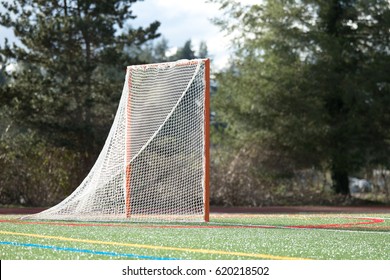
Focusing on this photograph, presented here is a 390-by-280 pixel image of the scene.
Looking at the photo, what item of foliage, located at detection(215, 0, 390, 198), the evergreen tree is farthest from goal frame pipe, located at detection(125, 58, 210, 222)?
foliage, located at detection(215, 0, 390, 198)

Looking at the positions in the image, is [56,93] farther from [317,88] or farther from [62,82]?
[317,88]

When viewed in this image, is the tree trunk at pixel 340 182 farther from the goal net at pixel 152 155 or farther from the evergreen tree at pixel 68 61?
the goal net at pixel 152 155

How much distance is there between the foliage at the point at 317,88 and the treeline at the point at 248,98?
0.12 feet

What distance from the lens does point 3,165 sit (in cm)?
2036

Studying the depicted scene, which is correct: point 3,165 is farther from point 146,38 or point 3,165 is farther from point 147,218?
point 147,218

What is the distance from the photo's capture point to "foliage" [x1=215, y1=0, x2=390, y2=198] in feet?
75.4

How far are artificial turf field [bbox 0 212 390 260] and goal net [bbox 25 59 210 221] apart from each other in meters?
1.78

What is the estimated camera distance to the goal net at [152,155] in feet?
40.9

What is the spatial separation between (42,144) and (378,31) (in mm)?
10983

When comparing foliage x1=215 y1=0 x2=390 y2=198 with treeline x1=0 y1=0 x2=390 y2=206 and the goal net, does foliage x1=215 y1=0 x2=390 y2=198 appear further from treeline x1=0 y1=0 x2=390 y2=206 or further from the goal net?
the goal net

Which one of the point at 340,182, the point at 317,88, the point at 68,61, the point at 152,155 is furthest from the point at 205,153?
the point at 340,182

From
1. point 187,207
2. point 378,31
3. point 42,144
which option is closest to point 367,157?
point 378,31

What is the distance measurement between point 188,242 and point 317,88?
16088 millimetres

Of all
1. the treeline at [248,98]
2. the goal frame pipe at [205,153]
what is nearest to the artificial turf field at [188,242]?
the goal frame pipe at [205,153]
